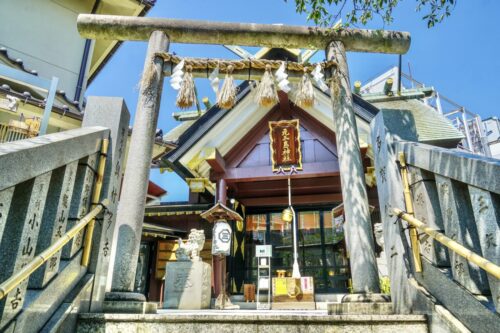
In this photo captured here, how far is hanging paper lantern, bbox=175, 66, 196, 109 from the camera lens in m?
5.35

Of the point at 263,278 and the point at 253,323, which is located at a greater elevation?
the point at 263,278

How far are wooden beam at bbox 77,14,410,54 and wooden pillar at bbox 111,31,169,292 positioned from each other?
0.26 meters

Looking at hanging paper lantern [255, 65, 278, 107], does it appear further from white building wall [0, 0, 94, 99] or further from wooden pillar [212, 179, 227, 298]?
white building wall [0, 0, 94, 99]

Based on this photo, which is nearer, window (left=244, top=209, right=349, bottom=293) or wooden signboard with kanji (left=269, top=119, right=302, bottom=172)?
wooden signboard with kanji (left=269, top=119, right=302, bottom=172)

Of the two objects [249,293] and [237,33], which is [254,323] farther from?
[249,293]

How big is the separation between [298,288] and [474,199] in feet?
21.2

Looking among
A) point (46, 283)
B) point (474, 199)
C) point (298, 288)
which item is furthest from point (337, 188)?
point (46, 283)

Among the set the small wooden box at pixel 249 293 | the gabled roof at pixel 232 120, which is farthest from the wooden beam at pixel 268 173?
the small wooden box at pixel 249 293

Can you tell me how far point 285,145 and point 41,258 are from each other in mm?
7929

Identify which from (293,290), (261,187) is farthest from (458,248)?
(261,187)

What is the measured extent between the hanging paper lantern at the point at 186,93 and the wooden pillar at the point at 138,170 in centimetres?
34

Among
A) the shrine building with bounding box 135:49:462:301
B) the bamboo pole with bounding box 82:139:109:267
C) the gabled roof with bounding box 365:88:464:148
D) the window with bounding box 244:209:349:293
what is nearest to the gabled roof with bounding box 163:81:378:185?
the shrine building with bounding box 135:49:462:301

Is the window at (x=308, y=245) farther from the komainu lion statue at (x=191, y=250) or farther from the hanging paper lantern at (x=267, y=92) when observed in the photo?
the hanging paper lantern at (x=267, y=92)

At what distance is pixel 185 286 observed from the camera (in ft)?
23.6
